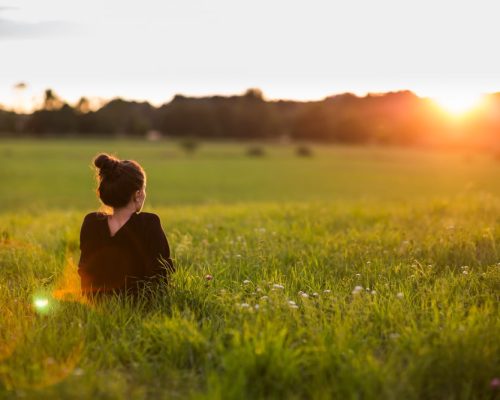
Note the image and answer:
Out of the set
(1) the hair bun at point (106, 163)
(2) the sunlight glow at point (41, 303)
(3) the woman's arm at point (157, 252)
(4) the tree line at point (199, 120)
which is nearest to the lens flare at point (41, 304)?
(2) the sunlight glow at point (41, 303)

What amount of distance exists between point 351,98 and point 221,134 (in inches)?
2651

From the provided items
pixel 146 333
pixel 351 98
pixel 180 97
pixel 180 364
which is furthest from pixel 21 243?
pixel 180 97

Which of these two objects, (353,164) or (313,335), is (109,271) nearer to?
(313,335)

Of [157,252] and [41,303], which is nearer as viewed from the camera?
[41,303]

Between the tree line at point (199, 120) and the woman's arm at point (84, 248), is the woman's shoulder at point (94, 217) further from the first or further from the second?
the tree line at point (199, 120)

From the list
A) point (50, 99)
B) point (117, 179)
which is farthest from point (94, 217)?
point (50, 99)

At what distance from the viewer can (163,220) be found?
28.7 ft

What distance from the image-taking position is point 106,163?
4.05 meters

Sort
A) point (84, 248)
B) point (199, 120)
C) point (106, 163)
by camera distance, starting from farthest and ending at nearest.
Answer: point (199, 120) < point (84, 248) < point (106, 163)

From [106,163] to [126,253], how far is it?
0.80 m

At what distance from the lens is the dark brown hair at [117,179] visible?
13.3 feet

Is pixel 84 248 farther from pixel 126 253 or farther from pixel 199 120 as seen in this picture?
pixel 199 120

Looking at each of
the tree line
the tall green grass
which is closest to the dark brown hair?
the tall green grass

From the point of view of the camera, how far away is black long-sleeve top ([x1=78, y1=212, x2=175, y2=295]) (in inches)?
164
